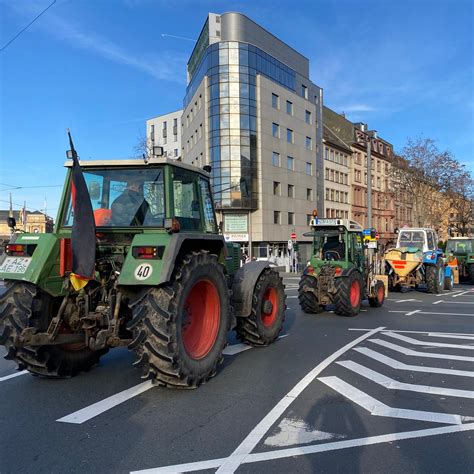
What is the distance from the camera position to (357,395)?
16.5 ft

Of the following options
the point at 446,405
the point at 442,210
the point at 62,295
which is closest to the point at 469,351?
the point at 446,405

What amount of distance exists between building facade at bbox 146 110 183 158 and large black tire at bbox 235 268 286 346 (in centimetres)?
5727

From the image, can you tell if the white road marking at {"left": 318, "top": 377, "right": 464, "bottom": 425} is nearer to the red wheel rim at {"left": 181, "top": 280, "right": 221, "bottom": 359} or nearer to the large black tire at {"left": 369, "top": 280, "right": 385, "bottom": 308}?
the red wheel rim at {"left": 181, "top": 280, "right": 221, "bottom": 359}

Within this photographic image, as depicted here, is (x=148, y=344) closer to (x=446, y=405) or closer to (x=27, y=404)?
(x=27, y=404)

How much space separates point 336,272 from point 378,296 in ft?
7.68

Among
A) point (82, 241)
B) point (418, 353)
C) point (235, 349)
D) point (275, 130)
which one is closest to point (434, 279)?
point (418, 353)

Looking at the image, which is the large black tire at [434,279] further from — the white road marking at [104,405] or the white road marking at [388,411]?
the white road marking at [104,405]

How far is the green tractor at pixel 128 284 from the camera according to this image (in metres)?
4.75

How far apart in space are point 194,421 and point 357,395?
1.90 m

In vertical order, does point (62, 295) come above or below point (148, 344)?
above

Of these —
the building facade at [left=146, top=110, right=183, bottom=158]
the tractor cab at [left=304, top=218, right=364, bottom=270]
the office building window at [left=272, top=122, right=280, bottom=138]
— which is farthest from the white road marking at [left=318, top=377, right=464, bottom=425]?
the building facade at [left=146, top=110, right=183, bottom=158]

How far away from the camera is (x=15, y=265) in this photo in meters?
5.02

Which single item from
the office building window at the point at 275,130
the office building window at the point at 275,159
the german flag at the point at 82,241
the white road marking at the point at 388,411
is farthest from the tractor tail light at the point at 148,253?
the office building window at the point at 275,130

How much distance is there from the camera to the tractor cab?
39.2ft
